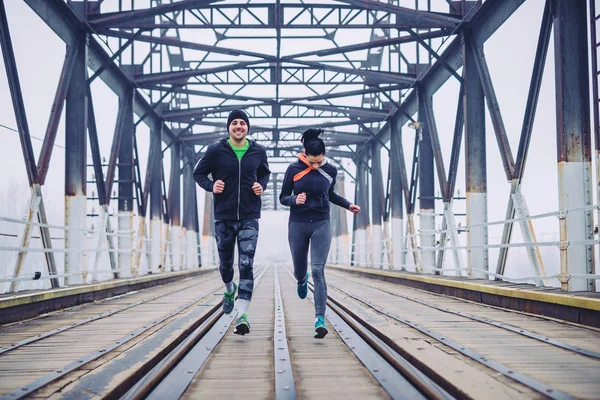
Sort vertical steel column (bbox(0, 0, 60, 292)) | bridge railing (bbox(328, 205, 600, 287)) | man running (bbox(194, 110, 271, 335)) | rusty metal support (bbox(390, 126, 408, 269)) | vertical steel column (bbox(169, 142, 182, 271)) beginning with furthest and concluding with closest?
vertical steel column (bbox(169, 142, 182, 271)) → rusty metal support (bbox(390, 126, 408, 269)) → vertical steel column (bbox(0, 0, 60, 292)) → bridge railing (bbox(328, 205, 600, 287)) → man running (bbox(194, 110, 271, 335))

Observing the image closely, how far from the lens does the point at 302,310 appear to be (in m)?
8.47

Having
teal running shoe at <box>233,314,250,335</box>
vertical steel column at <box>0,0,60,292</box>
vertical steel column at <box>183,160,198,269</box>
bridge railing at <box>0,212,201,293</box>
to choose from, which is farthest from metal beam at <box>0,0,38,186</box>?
vertical steel column at <box>183,160,198,269</box>

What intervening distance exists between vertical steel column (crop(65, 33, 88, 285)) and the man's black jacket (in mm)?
6944

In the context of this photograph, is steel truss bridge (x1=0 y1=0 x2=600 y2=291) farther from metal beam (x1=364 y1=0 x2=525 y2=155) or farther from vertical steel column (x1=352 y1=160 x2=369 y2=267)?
vertical steel column (x1=352 y1=160 x2=369 y2=267)

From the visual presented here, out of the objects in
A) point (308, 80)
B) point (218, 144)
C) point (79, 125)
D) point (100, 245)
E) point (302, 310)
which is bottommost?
point (302, 310)

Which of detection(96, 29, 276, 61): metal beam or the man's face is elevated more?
detection(96, 29, 276, 61): metal beam

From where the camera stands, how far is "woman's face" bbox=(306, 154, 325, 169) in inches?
221

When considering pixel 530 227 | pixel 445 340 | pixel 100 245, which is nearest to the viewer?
pixel 445 340

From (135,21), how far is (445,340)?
457 inches

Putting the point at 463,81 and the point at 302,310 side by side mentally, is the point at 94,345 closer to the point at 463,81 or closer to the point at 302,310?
the point at 302,310

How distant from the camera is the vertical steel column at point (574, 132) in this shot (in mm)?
7980

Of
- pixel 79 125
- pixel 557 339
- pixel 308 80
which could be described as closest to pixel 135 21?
pixel 79 125

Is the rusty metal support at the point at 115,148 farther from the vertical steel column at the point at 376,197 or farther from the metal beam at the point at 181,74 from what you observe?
the vertical steel column at the point at 376,197

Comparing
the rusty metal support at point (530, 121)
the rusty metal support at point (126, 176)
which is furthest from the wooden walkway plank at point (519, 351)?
the rusty metal support at point (126, 176)
